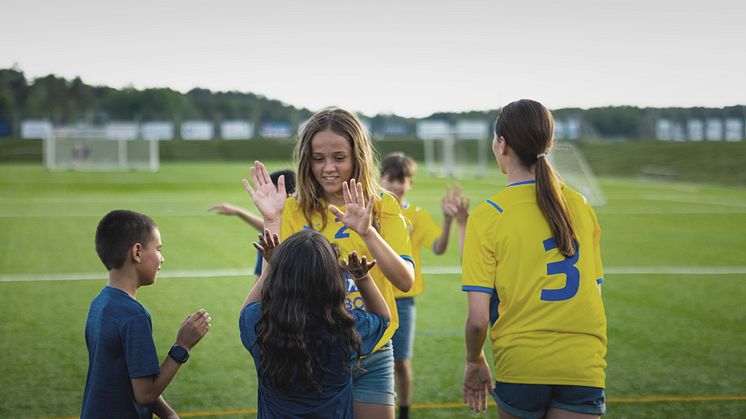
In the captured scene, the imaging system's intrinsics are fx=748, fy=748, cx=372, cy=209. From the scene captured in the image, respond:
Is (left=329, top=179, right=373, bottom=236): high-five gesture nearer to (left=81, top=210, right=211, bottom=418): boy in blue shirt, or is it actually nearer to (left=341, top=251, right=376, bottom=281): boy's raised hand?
(left=341, top=251, right=376, bottom=281): boy's raised hand

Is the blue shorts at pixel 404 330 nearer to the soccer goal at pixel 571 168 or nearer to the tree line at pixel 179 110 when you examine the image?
the soccer goal at pixel 571 168

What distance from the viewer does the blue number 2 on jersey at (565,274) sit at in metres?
2.80

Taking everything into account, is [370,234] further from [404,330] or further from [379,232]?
[404,330]

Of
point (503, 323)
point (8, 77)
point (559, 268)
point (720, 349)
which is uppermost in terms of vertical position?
point (8, 77)

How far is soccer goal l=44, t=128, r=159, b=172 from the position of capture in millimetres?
47125

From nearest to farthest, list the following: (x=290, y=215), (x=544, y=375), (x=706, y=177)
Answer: (x=544, y=375) < (x=290, y=215) < (x=706, y=177)

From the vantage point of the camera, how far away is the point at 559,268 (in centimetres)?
282

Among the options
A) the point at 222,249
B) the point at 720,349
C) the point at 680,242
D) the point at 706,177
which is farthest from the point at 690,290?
the point at 706,177

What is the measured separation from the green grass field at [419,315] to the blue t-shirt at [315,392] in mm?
2709

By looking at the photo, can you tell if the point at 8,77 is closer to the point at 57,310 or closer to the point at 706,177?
the point at 706,177

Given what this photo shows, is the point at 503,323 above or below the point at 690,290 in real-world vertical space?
above

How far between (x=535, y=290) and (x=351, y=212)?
2.54ft

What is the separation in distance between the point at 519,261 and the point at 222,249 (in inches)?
444

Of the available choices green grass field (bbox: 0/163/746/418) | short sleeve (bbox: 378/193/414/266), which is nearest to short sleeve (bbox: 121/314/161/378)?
short sleeve (bbox: 378/193/414/266)
